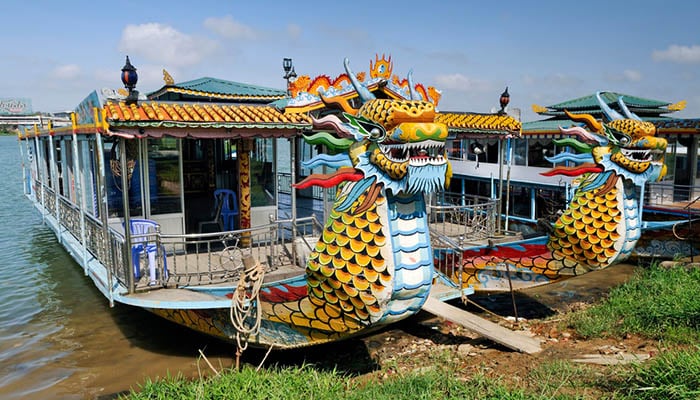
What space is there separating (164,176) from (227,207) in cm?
136

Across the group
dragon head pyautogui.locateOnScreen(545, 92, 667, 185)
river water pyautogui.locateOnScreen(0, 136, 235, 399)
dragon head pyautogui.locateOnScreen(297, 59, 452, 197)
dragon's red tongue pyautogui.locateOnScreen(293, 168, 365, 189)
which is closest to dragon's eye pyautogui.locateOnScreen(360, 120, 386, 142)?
dragon head pyautogui.locateOnScreen(297, 59, 452, 197)

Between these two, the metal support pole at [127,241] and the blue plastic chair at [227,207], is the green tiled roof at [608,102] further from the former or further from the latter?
the metal support pole at [127,241]

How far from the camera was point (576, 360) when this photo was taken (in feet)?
20.5

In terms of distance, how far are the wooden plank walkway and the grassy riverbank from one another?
Answer: 17 centimetres

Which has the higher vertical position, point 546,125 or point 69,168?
point 546,125

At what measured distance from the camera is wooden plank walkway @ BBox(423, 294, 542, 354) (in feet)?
22.5

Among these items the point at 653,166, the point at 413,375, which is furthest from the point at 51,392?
the point at 653,166

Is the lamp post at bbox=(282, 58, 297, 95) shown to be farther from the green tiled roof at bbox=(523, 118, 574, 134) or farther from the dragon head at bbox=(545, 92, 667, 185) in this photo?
the green tiled roof at bbox=(523, 118, 574, 134)

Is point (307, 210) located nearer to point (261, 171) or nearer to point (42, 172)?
point (261, 171)

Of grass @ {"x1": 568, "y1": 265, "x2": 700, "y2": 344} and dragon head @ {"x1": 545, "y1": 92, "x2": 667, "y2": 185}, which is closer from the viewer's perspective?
grass @ {"x1": 568, "y1": 265, "x2": 700, "y2": 344}

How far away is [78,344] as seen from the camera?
27.8 feet

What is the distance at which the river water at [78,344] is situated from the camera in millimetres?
7227

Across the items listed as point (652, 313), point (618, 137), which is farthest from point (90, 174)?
point (652, 313)

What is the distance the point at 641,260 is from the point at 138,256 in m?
13.2
